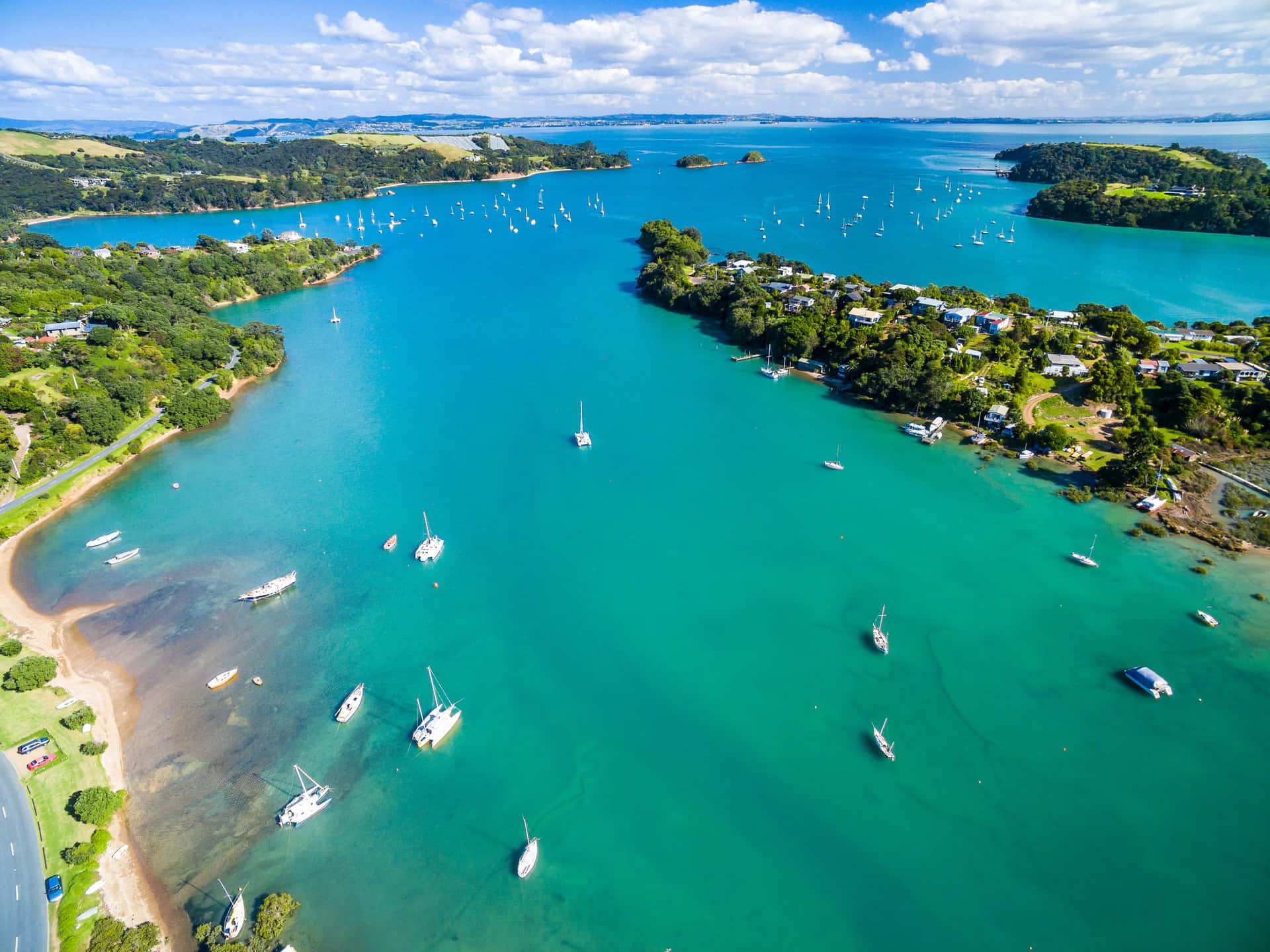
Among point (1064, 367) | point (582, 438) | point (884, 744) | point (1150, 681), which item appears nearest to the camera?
point (884, 744)

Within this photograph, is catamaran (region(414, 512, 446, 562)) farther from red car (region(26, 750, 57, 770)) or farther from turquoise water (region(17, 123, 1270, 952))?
red car (region(26, 750, 57, 770))

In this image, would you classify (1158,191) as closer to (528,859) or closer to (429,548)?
(429,548)

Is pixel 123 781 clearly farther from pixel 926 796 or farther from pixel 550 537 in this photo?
pixel 926 796

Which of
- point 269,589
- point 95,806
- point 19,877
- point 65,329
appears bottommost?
point 19,877

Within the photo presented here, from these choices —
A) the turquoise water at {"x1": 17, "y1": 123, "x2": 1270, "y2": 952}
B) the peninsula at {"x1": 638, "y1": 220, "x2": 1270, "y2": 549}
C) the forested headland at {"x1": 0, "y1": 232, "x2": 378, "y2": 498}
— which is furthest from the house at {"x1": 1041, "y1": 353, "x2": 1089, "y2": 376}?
the forested headland at {"x1": 0, "y1": 232, "x2": 378, "y2": 498}

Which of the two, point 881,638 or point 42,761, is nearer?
point 42,761

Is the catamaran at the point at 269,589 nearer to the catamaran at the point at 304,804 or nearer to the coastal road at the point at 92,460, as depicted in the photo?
the catamaran at the point at 304,804

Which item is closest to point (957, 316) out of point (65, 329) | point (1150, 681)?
point (1150, 681)
